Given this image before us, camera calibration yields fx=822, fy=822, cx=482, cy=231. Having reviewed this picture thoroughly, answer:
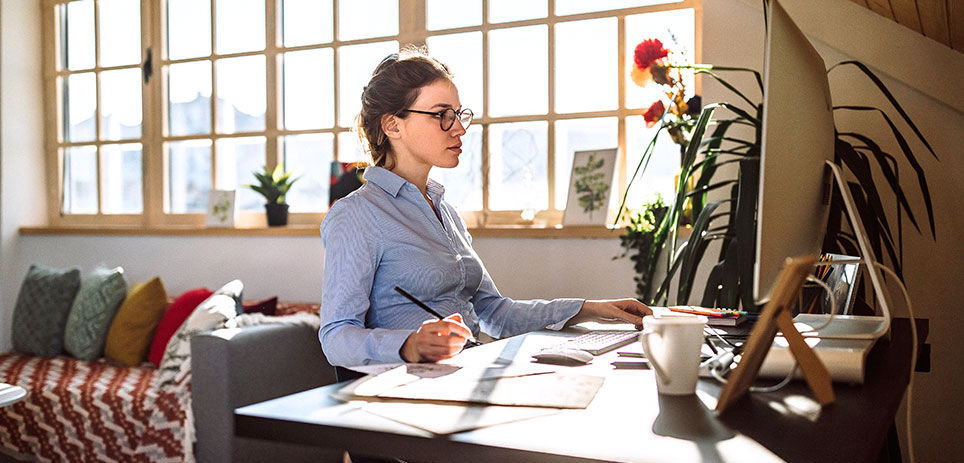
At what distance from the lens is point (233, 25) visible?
413 cm

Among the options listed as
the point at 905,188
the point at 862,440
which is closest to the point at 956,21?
the point at 905,188

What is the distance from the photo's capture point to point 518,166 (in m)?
3.48

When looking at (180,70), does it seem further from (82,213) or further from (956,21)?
(956,21)

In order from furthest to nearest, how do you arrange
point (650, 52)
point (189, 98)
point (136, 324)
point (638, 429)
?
1. point (189, 98)
2. point (136, 324)
3. point (650, 52)
4. point (638, 429)

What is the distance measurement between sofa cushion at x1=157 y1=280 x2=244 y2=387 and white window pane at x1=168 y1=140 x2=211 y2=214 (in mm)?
1266

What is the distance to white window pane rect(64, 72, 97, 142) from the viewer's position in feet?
14.7

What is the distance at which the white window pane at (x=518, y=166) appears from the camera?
11.3ft

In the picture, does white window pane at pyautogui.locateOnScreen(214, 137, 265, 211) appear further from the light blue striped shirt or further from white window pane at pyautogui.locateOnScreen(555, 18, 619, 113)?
the light blue striped shirt

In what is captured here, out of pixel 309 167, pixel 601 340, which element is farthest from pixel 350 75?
pixel 601 340

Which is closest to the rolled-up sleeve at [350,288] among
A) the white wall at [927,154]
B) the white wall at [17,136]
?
the white wall at [927,154]

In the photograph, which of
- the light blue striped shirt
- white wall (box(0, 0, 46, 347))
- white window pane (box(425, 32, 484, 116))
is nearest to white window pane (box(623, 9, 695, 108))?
white window pane (box(425, 32, 484, 116))

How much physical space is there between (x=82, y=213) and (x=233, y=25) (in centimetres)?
140

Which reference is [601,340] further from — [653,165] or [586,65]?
[586,65]

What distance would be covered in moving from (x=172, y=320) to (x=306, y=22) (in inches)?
60.3
